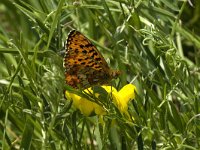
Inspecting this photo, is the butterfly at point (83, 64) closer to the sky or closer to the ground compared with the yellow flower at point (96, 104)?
closer to the sky

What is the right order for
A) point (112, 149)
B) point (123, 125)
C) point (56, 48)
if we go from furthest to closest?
point (112, 149) → point (56, 48) → point (123, 125)

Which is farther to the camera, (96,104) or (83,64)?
(83,64)

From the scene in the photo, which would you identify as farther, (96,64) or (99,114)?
(96,64)

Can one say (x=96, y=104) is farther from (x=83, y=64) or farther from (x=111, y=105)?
(x=83, y=64)

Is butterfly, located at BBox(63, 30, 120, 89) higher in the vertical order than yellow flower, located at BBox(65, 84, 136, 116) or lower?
higher

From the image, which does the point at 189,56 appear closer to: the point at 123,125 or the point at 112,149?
the point at 112,149

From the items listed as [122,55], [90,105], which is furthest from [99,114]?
[122,55]

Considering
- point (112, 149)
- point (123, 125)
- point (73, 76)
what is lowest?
point (112, 149)

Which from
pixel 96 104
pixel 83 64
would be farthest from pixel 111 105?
pixel 83 64
